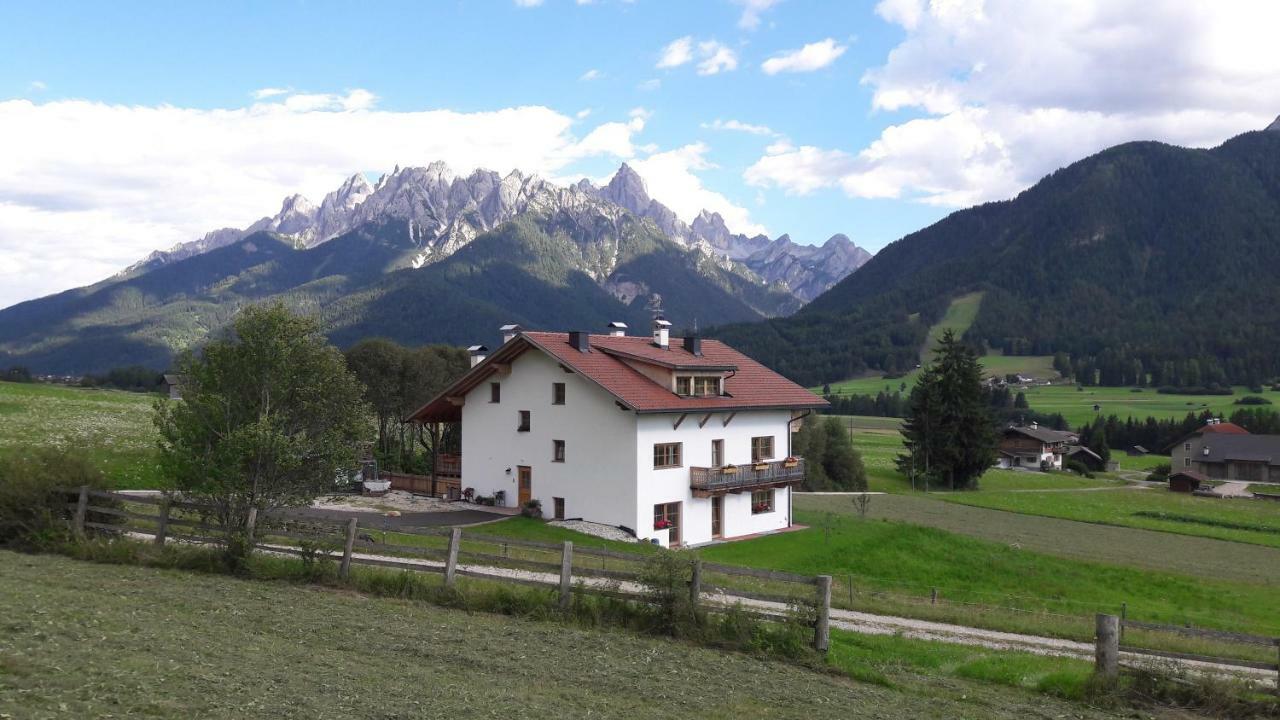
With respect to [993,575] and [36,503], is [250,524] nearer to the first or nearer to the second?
[36,503]

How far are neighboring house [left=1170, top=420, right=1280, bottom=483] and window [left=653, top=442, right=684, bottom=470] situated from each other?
9959 centimetres

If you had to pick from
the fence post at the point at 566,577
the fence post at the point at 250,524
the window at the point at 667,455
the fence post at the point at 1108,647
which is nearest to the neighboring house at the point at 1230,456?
the window at the point at 667,455

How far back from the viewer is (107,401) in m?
74.2

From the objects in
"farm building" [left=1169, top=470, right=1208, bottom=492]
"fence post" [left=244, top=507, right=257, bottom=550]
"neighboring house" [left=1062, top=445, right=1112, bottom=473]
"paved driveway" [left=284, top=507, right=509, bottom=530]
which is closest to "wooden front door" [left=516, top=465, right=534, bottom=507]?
"paved driveway" [left=284, top=507, right=509, bottom=530]

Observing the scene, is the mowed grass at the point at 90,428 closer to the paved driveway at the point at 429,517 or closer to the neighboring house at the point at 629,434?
the paved driveway at the point at 429,517

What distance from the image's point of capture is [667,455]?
129 feet

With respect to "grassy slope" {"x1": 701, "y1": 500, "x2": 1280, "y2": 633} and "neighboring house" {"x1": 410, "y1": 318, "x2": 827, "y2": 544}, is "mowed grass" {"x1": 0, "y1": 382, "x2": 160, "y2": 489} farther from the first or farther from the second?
"grassy slope" {"x1": 701, "y1": 500, "x2": 1280, "y2": 633}

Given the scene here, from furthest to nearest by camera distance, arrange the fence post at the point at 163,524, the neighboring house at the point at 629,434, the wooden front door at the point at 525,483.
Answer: the wooden front door at the point at 525,483
the neighboring house at the point at 629,434
the fence post at the point at 163,524

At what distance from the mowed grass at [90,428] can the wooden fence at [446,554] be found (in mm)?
14768

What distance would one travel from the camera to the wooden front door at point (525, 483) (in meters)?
41.5

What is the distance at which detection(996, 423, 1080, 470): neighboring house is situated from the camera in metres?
128

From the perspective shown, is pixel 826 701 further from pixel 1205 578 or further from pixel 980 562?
pixel 1205 578

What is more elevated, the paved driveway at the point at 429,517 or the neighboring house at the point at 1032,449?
the paved driveway at the point at 429,517

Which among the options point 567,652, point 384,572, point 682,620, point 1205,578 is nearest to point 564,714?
point 567,652
